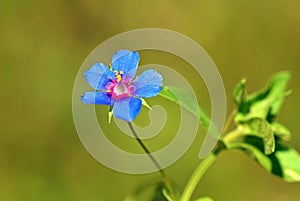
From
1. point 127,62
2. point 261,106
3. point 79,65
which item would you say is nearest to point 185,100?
point 127,62

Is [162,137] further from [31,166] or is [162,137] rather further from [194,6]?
[194,6]

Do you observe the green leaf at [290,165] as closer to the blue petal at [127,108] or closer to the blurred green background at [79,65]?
the blue petal at [127,108]

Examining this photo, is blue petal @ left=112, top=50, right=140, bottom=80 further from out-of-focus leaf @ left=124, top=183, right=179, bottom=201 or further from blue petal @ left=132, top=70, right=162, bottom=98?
out-of-focus leaf @ left=124, top=183, right=179, bottom=201

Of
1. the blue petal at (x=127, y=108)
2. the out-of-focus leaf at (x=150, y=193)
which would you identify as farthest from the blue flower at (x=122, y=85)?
the out-of-focus leaf at (x=150, y=193)

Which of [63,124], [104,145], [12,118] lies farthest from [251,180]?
[12,118]

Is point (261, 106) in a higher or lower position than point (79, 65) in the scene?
lower

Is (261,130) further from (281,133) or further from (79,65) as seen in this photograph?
(79,65)

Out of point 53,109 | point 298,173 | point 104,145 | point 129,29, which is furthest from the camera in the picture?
point 129,29
